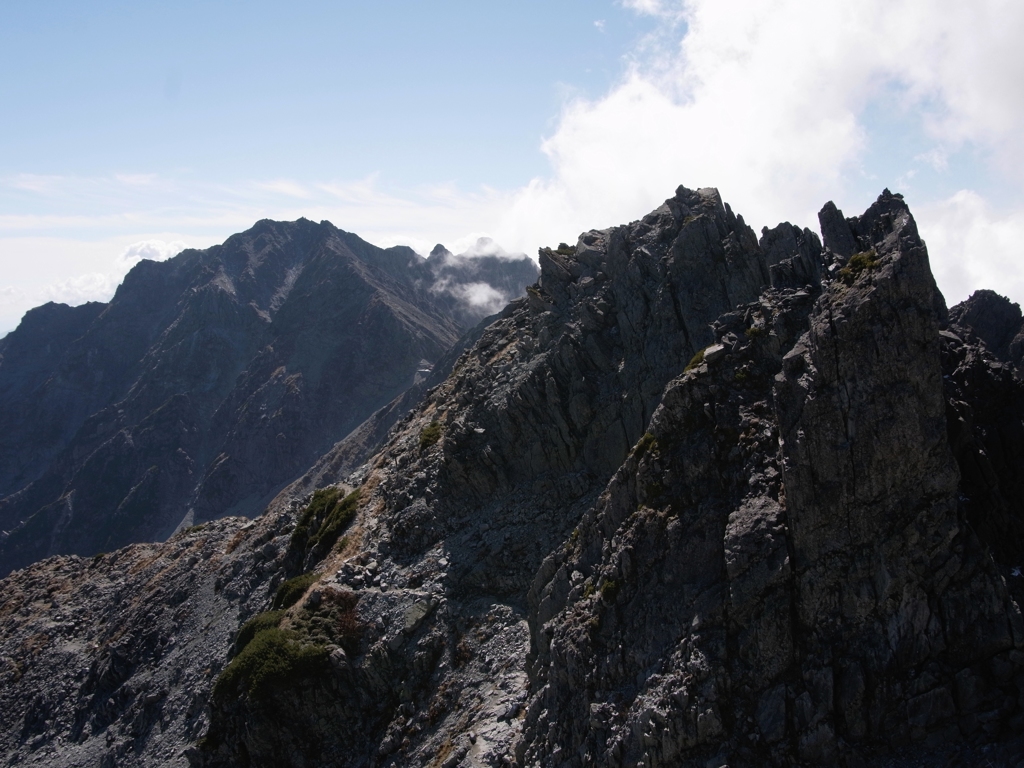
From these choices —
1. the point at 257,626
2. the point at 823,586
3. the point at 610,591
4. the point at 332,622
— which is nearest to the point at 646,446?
the point at 610,591

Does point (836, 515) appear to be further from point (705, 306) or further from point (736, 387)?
point (705, 306)

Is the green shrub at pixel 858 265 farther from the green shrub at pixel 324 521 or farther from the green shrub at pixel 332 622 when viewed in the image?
the green shrub at pixel 324 521

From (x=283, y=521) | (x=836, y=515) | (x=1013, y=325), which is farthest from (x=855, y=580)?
(x=1013, y=325)

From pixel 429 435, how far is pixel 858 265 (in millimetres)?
39422

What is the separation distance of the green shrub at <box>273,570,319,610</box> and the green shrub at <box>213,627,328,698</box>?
4113 mm

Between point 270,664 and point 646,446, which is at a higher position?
point 646,446

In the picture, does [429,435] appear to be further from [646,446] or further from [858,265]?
[858,265]

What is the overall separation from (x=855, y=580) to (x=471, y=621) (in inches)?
993

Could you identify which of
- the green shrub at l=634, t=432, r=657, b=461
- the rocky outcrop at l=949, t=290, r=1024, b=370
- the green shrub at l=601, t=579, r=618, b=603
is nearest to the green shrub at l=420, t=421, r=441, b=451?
the green shrub at l=634, t=432, r=657, b=461

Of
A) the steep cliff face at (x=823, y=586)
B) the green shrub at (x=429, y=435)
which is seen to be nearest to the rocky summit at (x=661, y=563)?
the steep cliff face at (x=823, y=586)

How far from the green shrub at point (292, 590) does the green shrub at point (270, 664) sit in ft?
13.5

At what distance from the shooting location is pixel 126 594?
7238cm

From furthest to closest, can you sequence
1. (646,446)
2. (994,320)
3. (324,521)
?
(994,320), (324,521), (646,446)

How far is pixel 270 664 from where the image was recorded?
4244cm
